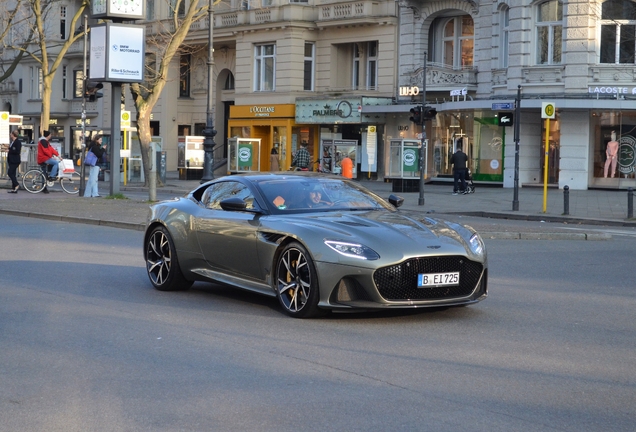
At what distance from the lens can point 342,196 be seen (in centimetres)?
1017

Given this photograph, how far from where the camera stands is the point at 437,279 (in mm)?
8773

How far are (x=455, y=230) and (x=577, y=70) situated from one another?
28859mm

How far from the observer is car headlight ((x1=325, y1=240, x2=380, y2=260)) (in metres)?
8.58

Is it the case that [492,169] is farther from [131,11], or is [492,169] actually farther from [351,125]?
[131,11]

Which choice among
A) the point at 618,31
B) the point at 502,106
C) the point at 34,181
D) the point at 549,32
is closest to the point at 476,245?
the point at 34,181

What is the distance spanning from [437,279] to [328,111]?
38098 mm

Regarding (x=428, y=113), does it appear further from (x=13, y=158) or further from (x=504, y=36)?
(x=13, y=158)

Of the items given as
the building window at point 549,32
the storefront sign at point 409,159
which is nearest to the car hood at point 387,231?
the storefront sign at point 409,159

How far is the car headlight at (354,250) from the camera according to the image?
858cm

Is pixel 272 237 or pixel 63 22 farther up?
pixel 63 22

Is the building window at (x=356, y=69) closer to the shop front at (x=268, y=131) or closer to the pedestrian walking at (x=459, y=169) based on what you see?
the shop front at (x=268, y=131)

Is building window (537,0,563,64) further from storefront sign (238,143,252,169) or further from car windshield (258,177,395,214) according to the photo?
car windshield (258,177,395,214)

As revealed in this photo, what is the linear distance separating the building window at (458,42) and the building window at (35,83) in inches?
1412

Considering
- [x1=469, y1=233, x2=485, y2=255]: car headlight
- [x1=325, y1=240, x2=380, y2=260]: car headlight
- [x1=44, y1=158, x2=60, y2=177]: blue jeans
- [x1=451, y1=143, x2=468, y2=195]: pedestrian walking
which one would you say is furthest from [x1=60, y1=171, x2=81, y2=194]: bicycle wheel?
[x1=325, y1=240, x2=380, y2=260]: car headlight
